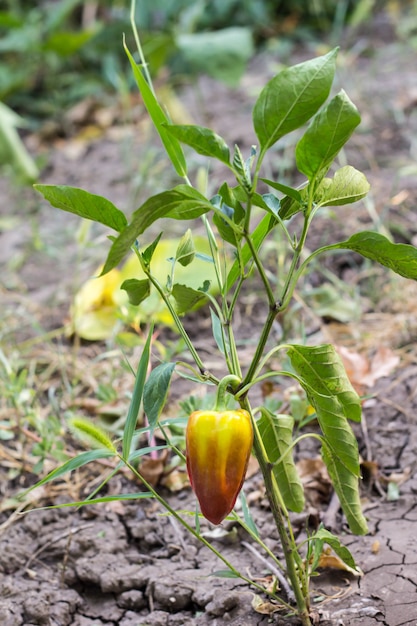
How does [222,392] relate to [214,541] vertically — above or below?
above

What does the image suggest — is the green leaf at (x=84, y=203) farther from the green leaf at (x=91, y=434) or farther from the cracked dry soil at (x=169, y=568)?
the cracked dry soil at (x=169, y=568)

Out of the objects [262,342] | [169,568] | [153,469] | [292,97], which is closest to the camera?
[292,97]

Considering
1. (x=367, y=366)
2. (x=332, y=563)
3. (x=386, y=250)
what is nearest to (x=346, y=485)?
(x=332, y=563)

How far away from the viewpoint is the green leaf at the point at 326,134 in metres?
0.85

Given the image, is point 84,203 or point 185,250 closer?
point 84,203

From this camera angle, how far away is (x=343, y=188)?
3.10 feet

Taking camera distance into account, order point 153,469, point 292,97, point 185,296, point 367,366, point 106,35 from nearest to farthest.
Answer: point 292,97, point 185,296, point 153,469, point 367,366, point 106,35

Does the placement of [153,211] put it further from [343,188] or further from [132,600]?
[132,600]

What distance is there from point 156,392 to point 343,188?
324mm

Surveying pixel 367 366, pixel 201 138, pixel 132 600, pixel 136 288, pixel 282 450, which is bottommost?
pixel 132 600

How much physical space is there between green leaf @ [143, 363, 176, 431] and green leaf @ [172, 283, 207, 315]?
0.50ft

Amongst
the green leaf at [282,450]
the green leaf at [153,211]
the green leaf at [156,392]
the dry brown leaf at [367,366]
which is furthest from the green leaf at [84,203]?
the dry brown leaf at [367,366]

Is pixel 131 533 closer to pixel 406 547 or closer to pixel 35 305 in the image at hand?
pixel 406 547

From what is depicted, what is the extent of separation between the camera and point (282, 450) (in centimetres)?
108
